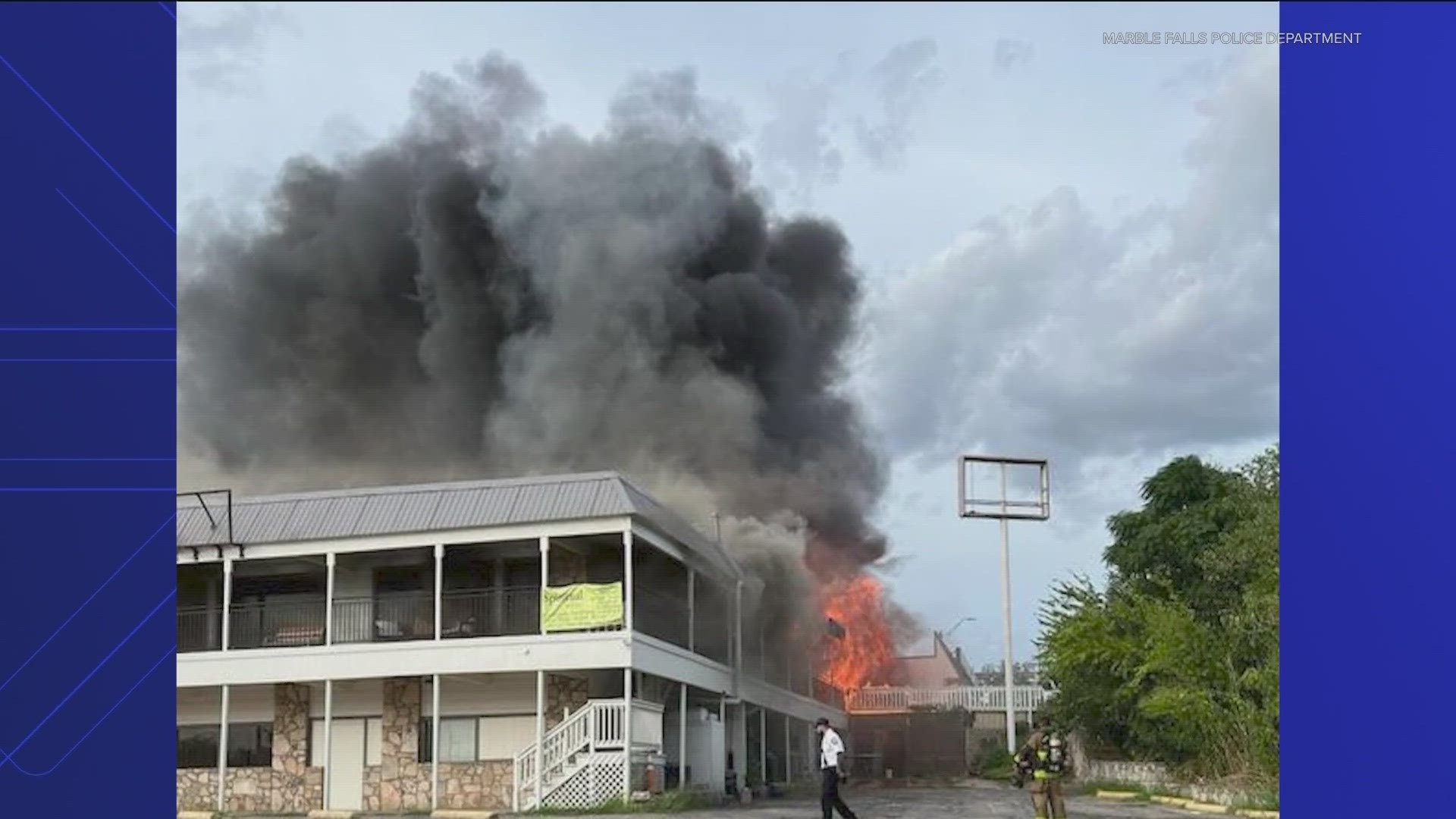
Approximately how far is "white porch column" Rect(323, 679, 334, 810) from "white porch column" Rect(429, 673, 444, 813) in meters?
1.28

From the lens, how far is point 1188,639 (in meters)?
16.1

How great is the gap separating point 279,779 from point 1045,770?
11069 millimetres

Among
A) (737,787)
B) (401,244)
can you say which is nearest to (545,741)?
(737,787)

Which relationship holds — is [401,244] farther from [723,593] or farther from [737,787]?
[737,787]

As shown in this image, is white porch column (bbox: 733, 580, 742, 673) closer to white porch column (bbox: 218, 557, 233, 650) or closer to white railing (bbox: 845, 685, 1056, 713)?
white railing (bbox: 845, 685, 1056, 713)

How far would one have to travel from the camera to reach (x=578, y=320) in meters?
23.1

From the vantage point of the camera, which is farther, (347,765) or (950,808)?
(347,765)
